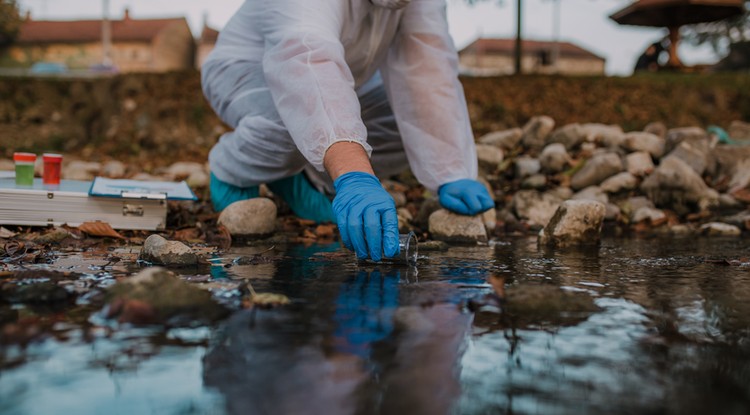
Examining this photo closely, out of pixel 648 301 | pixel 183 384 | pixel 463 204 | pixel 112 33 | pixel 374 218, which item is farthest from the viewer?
pixel 112 33

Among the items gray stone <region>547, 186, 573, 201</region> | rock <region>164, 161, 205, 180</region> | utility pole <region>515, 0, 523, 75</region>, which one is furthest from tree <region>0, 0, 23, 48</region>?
gray stone <region>547, 186, 573, 201</region>

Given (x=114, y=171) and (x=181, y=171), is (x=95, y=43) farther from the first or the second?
(x=181, y=171)

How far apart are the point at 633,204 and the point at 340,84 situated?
2.60 metres

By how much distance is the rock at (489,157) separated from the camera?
507 centimetres

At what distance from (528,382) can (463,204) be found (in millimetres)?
1966

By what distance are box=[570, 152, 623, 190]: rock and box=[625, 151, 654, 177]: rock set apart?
0.08 meters

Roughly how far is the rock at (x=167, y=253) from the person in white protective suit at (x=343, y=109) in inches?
19.4

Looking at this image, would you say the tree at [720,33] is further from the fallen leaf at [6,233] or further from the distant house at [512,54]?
the fallen leaf at [6,233]

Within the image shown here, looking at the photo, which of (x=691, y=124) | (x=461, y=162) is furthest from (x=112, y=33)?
(x=461, y=162)

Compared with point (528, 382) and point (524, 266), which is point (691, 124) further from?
point (528, 382)

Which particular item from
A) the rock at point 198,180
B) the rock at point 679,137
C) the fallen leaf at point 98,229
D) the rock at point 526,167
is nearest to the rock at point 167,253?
the fallen leaf at point 98,229

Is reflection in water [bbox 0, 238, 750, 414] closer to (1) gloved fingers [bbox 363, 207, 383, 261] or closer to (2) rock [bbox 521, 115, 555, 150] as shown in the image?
(1) gloved fingers [bbox 363, 207, 383, 261]

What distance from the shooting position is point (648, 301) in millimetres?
1788

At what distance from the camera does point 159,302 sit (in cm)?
153
